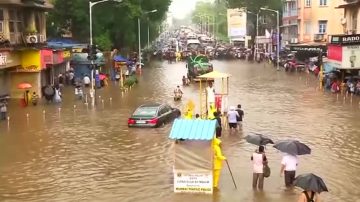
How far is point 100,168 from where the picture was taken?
1930 centimetres

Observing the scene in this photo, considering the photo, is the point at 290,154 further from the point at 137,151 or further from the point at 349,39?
the point at 349,39

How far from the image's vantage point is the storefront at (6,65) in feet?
114

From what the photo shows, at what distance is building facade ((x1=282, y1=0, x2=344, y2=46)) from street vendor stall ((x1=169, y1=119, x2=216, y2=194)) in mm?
52195

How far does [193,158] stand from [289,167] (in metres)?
2.68

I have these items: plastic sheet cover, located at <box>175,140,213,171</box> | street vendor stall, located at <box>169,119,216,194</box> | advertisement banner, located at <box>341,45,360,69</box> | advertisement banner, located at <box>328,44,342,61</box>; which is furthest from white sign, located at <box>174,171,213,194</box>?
advertisement banner, located at <box>328,44,342,61</box>

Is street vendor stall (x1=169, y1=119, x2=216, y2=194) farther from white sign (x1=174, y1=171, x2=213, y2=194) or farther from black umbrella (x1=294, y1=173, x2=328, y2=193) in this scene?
black umbrella (x1=294, y1=173, x2=328, y2=193)

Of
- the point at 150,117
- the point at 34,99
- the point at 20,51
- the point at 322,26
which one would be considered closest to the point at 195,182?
the point at 150,117

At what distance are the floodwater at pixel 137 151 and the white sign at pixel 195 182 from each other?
23 cm

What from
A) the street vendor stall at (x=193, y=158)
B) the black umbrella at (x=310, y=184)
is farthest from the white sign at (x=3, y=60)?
the black umbrella at (x=310, y=184)

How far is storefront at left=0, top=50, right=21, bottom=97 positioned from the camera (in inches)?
1371

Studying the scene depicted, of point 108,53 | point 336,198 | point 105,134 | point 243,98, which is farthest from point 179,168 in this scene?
point 108,53

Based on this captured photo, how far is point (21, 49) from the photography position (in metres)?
38.3

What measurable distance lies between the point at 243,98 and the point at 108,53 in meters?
24.4

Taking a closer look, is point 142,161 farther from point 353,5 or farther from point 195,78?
point 353,5
